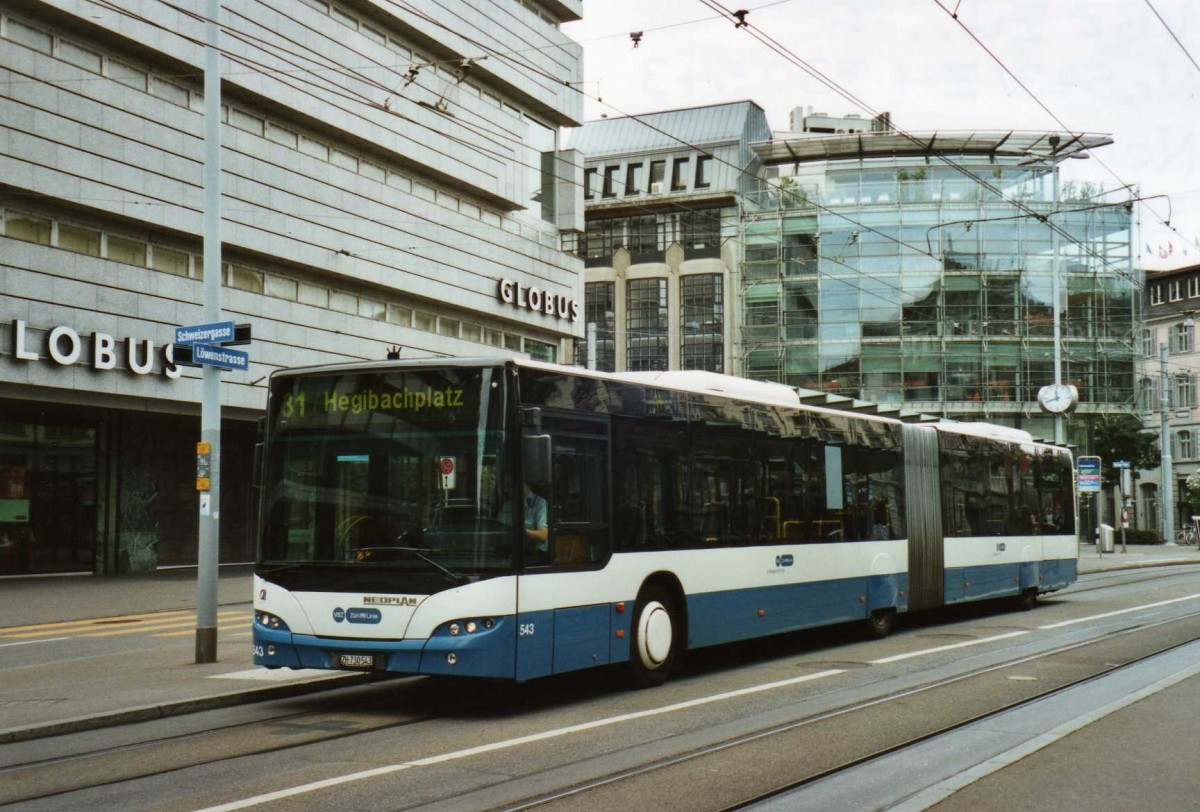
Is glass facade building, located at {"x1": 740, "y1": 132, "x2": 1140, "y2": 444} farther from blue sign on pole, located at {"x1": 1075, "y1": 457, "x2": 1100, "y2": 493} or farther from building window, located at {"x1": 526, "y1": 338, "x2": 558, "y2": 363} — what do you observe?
building window, located at {"x1": 526, "y1": 338, "x2": 558, "y2": 363}

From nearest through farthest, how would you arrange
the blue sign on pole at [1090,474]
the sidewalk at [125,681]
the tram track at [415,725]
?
the tram track at [415,725] < the sidewalk at [125,681] < the blue sign on pole at [1090,474]

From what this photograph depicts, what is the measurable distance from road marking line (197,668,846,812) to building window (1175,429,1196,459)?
2953 inches

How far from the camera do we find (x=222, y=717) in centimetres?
962

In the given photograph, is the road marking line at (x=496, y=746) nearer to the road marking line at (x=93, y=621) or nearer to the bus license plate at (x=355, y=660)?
the bus license plate at (x=355, y=660)

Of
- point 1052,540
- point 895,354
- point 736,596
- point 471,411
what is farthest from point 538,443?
point 895,354

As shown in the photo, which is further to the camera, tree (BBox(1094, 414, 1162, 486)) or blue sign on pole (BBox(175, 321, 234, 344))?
tree (BBox(1094, 414, 1162, 486))

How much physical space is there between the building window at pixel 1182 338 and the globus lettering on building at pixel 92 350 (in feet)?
223

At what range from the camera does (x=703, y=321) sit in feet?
223

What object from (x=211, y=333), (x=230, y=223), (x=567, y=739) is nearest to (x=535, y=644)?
(x=567, y=739)

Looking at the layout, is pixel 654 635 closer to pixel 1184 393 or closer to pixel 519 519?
pixel 519 519

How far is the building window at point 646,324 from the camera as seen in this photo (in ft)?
230

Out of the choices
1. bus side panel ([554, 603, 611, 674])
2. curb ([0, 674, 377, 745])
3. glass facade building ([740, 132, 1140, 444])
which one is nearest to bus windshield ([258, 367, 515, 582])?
bus side panel ([554, 603, 611, 674])

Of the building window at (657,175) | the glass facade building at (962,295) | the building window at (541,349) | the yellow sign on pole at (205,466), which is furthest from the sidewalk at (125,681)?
the building window at (657,175)

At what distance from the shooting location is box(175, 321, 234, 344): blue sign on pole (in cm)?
1215
